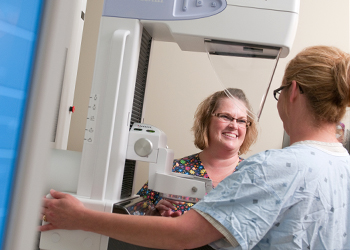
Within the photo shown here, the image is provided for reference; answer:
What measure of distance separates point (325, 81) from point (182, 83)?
1.44m

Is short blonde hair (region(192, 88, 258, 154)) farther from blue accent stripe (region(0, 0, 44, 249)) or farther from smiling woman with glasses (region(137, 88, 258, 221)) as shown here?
blue accent stripe (region(0, 0, 44, 249))

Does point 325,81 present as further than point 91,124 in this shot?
No

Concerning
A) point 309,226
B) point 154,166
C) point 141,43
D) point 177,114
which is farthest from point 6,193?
point 177,114

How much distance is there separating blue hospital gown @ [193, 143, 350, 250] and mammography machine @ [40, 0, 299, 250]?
0.80 feet

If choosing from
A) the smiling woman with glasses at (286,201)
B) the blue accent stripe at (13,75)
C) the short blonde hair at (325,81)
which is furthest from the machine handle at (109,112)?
the blue accent stripe at (13,75)

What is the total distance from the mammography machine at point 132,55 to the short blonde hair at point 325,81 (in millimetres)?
108

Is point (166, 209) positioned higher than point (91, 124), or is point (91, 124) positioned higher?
point (91, 124)

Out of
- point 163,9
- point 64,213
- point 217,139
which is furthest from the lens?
point 217,139

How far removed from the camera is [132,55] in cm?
102

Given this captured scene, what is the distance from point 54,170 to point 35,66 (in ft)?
2.91

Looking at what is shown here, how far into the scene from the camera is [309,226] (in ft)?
2.52

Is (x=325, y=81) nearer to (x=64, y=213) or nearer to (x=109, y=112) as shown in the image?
(x=109, y=112)

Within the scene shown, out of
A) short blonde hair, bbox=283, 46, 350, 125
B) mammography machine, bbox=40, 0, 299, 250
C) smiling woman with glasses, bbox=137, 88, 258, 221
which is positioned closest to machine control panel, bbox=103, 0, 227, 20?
mammography machine, bbox=40, 0, 299, 250

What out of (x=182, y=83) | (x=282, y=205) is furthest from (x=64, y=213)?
(x=182, y=83)
